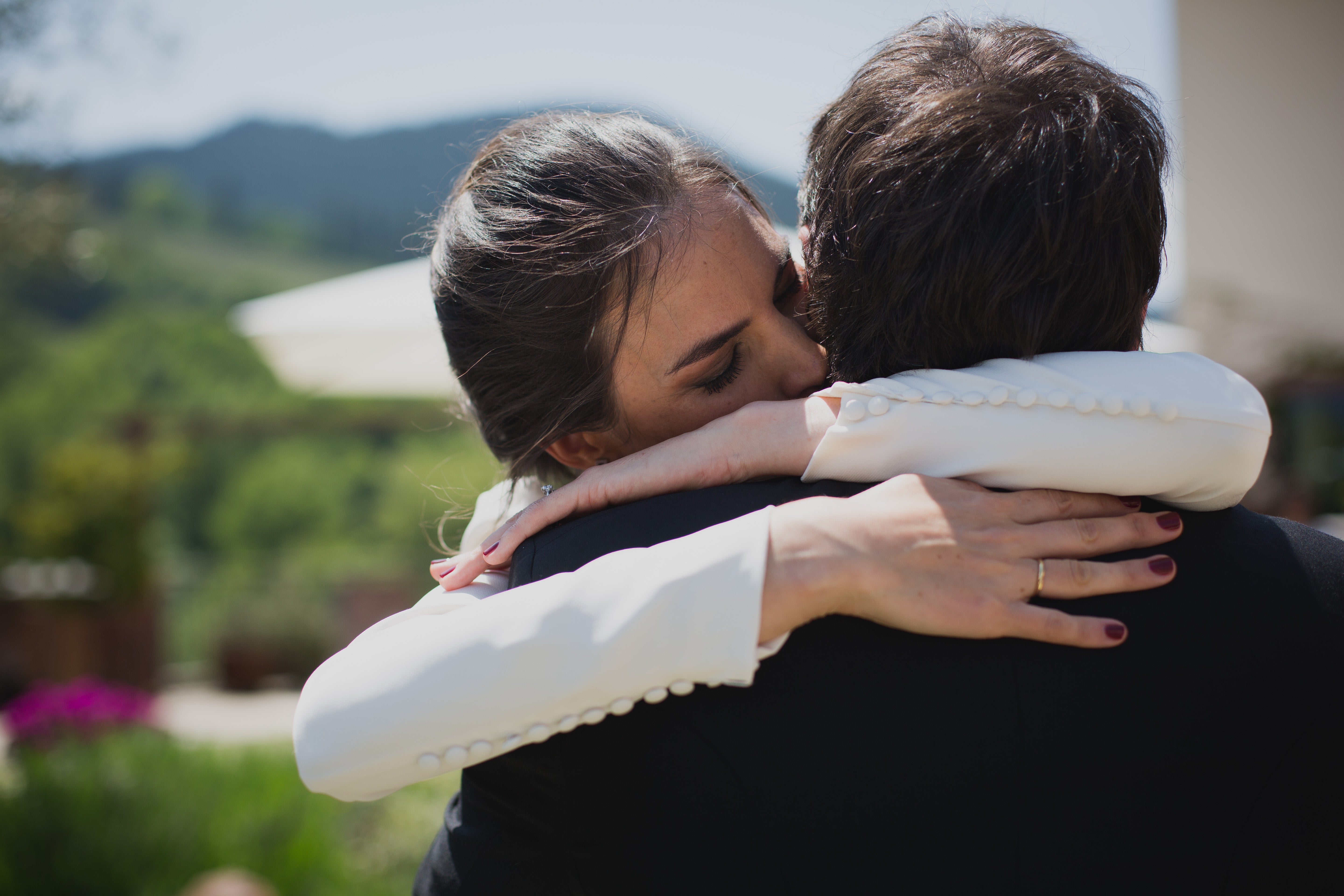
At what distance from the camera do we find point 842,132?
3.95 ft

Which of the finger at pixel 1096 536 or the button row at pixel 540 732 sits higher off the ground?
the finger at pixel 1096 536

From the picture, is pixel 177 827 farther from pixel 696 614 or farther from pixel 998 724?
pixel 998 724

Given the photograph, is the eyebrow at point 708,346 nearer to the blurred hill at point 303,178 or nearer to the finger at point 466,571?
the finger at point 466,571

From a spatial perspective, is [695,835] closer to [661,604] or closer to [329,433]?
[661,604]

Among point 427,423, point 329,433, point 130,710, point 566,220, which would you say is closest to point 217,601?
point 329,433

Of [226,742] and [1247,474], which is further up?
[1247,474]

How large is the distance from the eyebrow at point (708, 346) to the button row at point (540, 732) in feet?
1.92

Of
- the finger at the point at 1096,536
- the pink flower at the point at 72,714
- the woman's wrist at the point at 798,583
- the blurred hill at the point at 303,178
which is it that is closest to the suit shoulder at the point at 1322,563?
the finger at the point at 1096,536

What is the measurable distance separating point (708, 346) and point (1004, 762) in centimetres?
73

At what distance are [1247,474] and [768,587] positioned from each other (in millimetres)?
554

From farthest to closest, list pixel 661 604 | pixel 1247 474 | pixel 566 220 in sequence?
pixel 566 220 < pixel 1247 474 < pixel 661 604

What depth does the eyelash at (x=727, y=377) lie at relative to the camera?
4.99ft

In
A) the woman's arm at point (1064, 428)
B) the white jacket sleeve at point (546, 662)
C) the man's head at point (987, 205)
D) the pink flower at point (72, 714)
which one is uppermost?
the man's head at point (987, 205)

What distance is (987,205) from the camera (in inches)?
42.9
